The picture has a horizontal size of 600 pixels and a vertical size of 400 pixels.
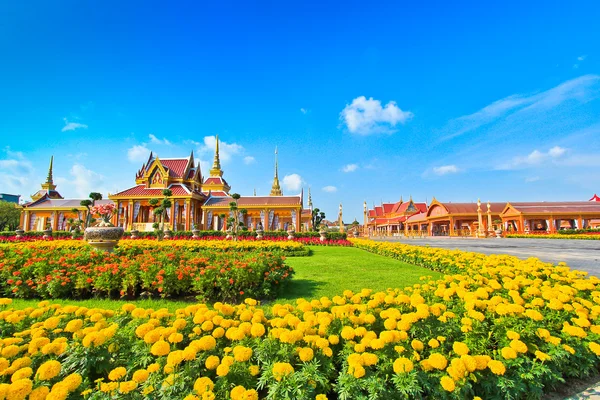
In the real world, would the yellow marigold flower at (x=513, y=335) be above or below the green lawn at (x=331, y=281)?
above

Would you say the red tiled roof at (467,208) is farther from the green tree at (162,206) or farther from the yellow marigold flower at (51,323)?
the yellow marigold flower at (51,323)

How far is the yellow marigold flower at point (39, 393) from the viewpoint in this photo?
64.4 inches

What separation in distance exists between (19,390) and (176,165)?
35738mm

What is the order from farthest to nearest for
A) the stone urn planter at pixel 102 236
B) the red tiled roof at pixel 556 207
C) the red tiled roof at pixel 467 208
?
1. the red tiled roof at pixel 467 208
2. the red tiled roof at pixel 556 207
3. the stone urn planter at pixel 102 236

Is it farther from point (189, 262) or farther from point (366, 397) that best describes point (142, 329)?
point (189, 262)

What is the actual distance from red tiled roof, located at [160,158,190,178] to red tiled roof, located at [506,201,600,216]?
35284 millimetres

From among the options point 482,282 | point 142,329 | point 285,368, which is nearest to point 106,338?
point 142,329

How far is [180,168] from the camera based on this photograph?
114 feet

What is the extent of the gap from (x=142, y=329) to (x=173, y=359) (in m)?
0.58

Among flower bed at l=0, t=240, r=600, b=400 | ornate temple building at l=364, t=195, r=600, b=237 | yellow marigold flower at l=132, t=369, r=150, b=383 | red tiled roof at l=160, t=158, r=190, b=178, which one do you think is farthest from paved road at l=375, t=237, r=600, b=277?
red tiled roof at l=160, t=158, r=190, b=178

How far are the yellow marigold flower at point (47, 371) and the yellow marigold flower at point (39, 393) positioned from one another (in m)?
0.13

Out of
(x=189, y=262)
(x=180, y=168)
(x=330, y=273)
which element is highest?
(x=180, y=168)

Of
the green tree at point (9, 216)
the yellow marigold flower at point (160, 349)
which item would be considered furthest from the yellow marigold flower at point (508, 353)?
the green tree at point (9, 216)

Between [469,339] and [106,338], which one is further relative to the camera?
[469,339]
